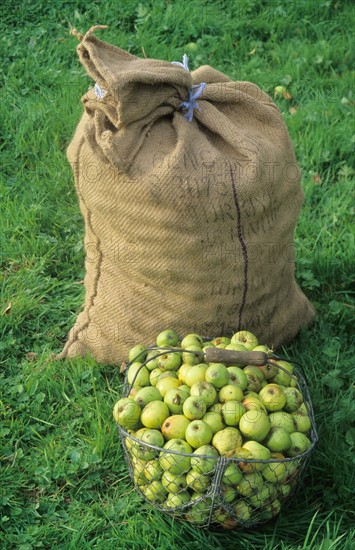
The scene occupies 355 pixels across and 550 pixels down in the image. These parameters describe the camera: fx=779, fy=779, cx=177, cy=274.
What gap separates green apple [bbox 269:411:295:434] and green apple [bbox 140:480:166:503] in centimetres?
43

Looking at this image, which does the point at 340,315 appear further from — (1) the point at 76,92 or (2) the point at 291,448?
(1) the point at 76,92

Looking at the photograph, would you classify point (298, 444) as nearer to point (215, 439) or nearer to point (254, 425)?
point (254, 425)

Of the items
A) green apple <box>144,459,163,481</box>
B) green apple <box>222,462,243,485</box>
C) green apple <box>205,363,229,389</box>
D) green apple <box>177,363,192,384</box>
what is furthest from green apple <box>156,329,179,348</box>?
green apple <box>222,462,243,485</box>

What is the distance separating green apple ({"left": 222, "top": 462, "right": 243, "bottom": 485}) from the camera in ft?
7.95

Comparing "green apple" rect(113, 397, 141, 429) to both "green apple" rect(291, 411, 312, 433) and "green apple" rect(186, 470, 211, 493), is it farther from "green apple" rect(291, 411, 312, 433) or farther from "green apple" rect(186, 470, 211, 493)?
"green apple" rect(291, 411, 312, 433)

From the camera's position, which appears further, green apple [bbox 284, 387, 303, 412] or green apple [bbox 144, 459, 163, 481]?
green apple [bbox 284, 387, 303, 412]

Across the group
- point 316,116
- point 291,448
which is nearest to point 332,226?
point 316,116

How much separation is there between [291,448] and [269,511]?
0.75 ft

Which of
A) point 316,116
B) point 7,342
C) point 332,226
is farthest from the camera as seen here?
point 316,116

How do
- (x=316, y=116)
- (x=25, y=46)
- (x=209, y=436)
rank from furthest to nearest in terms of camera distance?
(x=25, y=46) < (x=316, y=116) < (x=209, y=436)

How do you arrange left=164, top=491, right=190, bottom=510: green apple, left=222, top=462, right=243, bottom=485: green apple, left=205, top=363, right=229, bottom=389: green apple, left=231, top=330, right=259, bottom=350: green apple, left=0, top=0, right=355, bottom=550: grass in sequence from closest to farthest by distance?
left=222, top=462, right=243, bottom=485: green apple
left=164, top=491, right=190, bottom=510: green apple
left=205, top=363, right=229, bottom=389: green apple
left=0, top=0, right=355, bottom=550: grass
left=231, top=330, right=259, bottom=350: green apple

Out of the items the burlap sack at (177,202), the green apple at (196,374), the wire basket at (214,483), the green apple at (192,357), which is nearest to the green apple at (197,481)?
the wire basket at (214,483)

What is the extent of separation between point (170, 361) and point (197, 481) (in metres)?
0.50

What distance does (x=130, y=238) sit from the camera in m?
2.98
